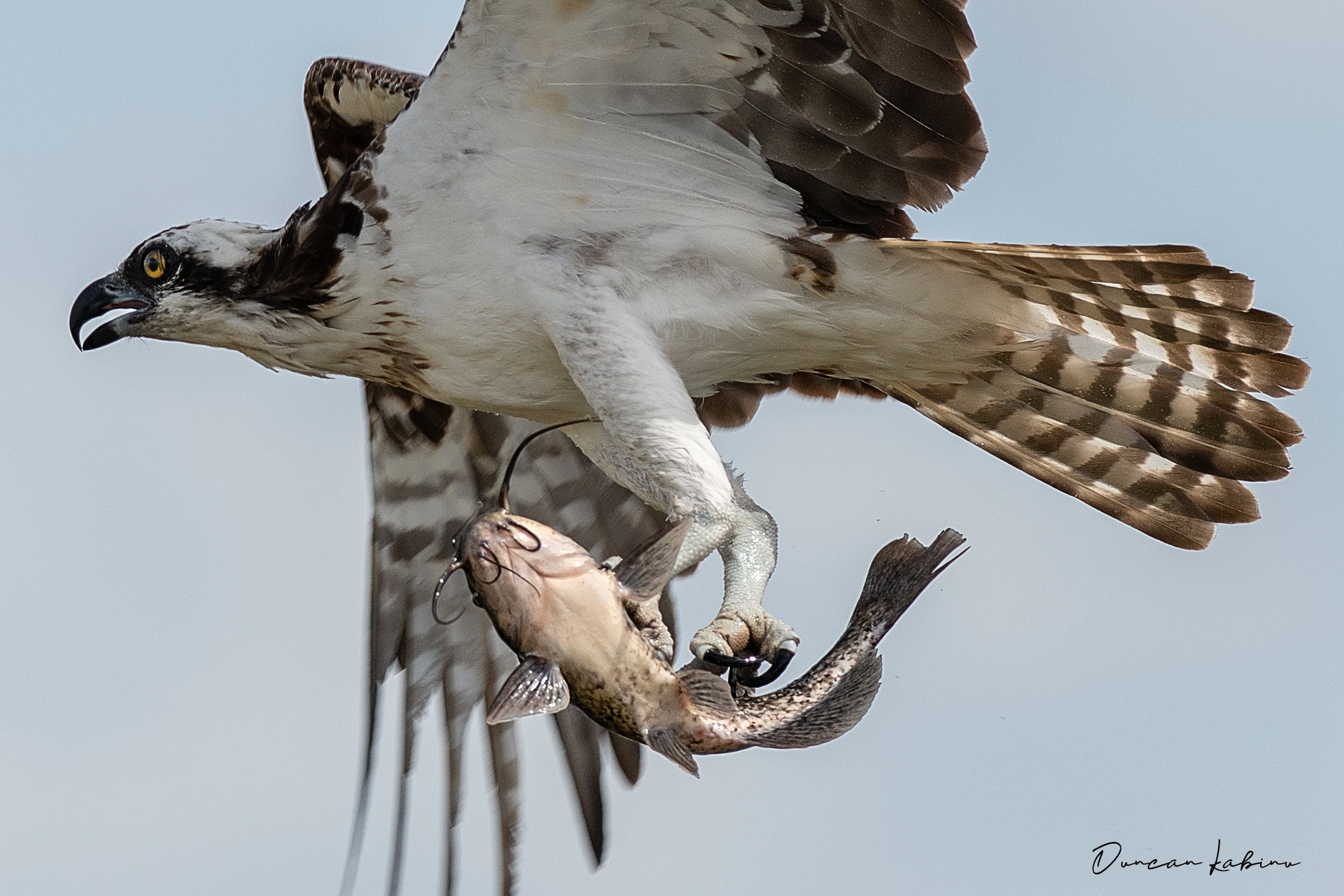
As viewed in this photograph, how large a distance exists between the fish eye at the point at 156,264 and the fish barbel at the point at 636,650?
2231mm

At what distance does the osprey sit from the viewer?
5531 millimetres

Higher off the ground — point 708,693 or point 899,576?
point 899,576

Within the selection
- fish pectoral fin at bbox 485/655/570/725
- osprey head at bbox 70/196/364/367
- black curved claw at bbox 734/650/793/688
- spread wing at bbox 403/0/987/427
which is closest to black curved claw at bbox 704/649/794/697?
black curved claw at bbox 734/650/793/688

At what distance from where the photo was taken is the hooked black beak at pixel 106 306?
618cm

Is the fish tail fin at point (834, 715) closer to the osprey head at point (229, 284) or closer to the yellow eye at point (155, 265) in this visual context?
the osprey head at point (229, 284)

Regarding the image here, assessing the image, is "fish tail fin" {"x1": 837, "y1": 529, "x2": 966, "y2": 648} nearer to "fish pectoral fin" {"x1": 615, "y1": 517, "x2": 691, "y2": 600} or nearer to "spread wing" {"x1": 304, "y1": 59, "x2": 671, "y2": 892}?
"fish pectoral fin" {"x1": 615, "y1": 517, "x2": 691, "y2": 600}

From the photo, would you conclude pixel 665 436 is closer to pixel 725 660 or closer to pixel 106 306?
pixel 725 660

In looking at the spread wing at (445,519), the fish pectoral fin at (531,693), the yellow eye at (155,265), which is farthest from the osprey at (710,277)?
the spread wing at (445,519)

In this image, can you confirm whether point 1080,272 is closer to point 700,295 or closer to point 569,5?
point 700,295

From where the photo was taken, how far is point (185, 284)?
6.09 meters

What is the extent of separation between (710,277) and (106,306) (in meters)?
2.01

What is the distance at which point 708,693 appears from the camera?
14.9 ft

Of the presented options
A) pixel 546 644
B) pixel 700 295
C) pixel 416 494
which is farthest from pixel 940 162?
pixel 416 494

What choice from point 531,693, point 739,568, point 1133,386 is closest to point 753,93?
point 739,568
